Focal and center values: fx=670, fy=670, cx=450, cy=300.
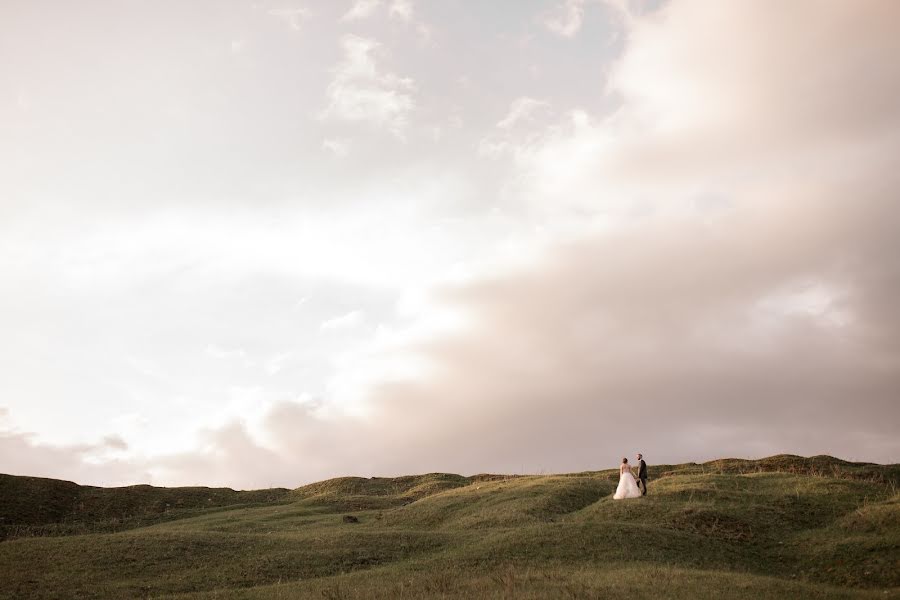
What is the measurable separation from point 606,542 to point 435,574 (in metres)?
9.53

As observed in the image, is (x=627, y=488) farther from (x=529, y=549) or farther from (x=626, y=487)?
(x=529, y=549)

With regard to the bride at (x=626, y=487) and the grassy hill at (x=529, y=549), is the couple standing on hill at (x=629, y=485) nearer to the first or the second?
the bride at (x=626, y=487)

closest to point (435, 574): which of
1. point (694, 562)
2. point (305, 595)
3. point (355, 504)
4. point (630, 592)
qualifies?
point (305, 595)

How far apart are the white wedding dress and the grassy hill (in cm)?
159

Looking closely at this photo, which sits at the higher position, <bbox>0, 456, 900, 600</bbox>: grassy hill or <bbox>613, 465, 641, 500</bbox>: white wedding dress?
<bbox>613, 465, 641, 500</bbox>: white wedding dress

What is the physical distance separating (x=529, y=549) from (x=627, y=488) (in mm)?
16053

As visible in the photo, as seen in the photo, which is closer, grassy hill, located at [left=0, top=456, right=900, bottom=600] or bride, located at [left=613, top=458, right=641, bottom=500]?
grassy hill, located at [left=0, top=456, right=900, bottom=600]

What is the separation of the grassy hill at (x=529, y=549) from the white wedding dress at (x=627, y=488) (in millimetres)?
1592

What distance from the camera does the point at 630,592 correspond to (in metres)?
24.5

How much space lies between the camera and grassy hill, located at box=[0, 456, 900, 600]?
27547 mm

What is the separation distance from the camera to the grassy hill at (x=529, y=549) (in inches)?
1085

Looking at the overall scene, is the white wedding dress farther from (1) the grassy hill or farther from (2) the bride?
(1) the grassy hill

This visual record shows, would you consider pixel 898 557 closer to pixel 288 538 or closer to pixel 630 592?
pixel 630 592

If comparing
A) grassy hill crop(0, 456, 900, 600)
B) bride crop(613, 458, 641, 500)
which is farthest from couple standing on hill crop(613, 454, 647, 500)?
grassy hill crop(0, 456, 900, 600)
